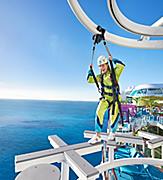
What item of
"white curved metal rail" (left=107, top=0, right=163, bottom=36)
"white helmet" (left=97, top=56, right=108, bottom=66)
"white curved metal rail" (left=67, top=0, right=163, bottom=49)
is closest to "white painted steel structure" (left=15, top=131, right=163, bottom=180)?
"white helmet" (left=97, top=56, right=108, bottom=66)

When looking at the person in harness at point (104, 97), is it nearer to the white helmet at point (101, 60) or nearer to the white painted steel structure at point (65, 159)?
the white helmet at point (101, 60)

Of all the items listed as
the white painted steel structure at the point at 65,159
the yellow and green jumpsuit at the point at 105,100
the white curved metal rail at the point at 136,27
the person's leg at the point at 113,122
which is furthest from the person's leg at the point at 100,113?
the white curved metal rail at the point at 136,27

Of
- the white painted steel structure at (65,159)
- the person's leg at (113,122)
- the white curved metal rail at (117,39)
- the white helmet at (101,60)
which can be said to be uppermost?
the white curved metal rail at (117,39)

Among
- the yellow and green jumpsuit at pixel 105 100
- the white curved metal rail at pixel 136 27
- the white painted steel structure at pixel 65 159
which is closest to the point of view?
the white painted steel structure at pixel 65 159

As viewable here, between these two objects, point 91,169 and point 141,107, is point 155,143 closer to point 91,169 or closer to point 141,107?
point 91,169

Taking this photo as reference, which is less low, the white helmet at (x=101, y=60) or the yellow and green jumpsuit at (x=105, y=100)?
the white helmet at (x=101, y=60)

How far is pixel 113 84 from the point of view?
6.14 ft

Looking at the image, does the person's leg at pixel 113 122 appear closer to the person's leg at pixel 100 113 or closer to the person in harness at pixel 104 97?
the person in harness at pixel 104 97

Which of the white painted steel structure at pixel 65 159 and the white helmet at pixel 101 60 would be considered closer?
the white painted steel structure at pixel 65 159

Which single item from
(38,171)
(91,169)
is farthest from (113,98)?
(38,171)

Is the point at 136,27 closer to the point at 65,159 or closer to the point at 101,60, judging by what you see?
the point at 101,60

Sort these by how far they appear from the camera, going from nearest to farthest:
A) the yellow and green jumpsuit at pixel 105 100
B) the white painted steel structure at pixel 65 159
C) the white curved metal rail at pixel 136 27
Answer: the white painted steel structure at pixel 65 159, the yellow and green jumpsuit at pixel 105 100, the white curved metal rail at pixel 136 27

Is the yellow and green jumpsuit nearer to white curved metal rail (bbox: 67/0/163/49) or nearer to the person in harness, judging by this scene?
the person in harness

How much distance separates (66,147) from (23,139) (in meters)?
19.3
